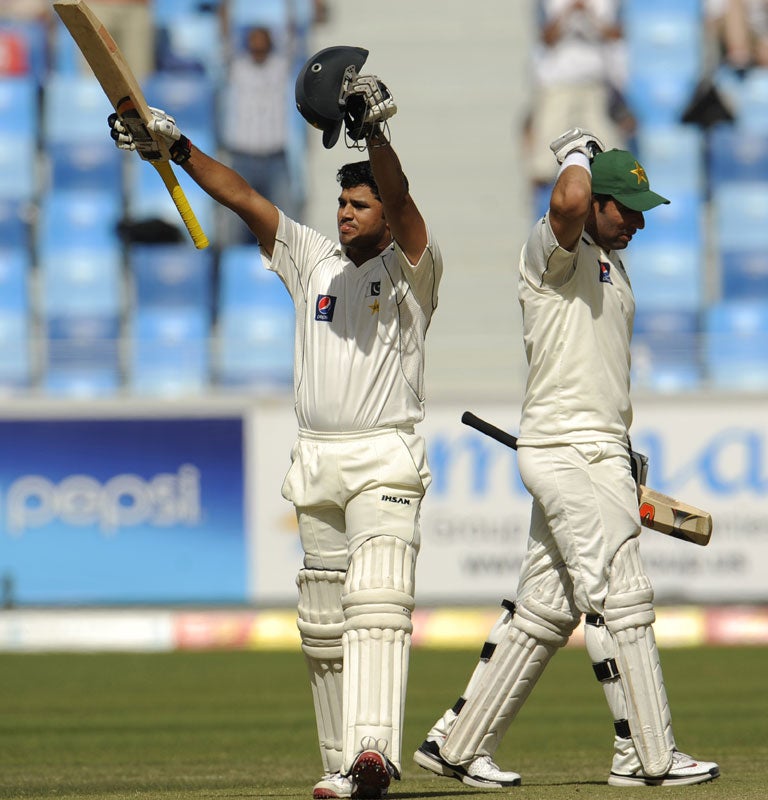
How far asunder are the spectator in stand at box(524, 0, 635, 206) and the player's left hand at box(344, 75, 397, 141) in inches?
422

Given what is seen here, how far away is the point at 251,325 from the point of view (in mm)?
13906

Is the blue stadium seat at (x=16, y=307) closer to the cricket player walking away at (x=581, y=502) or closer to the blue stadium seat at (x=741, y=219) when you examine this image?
the blue stadium seat at (x=741, y=219)

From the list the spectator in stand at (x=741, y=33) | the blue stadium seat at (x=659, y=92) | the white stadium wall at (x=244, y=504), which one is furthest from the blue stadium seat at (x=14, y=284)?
the spectator in stand at (x=741, y=33)

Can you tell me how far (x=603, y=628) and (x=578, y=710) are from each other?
10.9 feet

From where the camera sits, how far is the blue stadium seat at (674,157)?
15172mm

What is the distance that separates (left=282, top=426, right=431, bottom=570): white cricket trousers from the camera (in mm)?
4562

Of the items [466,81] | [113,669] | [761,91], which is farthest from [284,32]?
[113,669]

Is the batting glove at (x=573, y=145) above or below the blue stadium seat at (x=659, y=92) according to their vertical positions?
below

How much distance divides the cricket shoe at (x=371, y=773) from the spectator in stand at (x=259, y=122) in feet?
35.5

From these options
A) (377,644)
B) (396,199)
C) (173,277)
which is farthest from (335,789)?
(173,277)

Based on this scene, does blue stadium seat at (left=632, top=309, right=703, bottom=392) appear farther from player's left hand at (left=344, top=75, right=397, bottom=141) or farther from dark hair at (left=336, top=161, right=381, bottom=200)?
player's left hand at (left=344, top=75, right=397, bottom=141)

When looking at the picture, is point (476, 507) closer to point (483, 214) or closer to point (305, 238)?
point (483, 214)

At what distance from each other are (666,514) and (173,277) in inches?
392

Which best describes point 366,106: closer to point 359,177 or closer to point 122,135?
point 359,177
